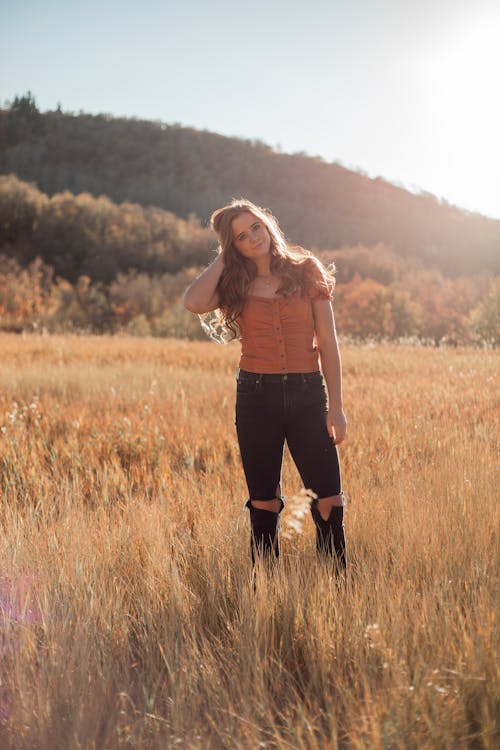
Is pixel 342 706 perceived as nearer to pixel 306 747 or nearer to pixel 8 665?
pixel 306 747

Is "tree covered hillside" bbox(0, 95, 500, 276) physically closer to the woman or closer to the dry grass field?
the dry grass field

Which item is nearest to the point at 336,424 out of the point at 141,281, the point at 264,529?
the point at 264,529

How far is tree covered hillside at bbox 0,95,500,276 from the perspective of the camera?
63.1 metres

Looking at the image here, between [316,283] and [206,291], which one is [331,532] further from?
[206,291]

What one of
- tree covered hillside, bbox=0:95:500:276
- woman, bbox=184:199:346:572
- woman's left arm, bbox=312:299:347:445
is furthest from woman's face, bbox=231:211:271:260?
tree covered hillside, bbox=0:95:500:276

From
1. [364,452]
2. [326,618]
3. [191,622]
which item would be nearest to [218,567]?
[191,622]

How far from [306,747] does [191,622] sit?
0.83 metres

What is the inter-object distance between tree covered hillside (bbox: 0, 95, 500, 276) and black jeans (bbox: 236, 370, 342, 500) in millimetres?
51980

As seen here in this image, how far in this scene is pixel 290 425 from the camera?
117 inches

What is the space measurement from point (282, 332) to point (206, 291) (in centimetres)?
43

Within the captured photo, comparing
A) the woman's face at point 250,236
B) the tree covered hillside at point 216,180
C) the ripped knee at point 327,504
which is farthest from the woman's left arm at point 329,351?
the tree covered hillside at point 216,180

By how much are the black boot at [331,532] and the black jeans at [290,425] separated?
0.28 feet

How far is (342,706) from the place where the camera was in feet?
6.76

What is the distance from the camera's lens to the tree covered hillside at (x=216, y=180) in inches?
2485
